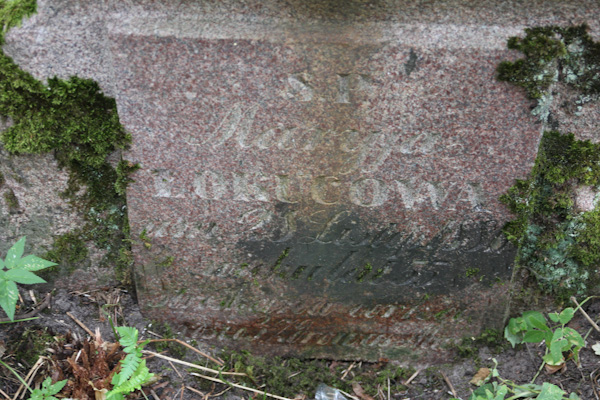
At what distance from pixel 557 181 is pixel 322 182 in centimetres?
97

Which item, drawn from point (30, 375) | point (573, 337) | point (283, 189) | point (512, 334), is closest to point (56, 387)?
point (30, 375)

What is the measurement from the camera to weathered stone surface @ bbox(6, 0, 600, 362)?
1.74 m

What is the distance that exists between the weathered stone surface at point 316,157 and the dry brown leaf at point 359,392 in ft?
0.50

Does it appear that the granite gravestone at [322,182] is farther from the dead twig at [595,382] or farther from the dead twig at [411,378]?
the dead twig at [595,382]

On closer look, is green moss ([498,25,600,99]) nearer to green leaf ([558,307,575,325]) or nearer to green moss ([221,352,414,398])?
green leaf ([558,307,575,325])

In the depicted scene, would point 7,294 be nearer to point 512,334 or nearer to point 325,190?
point 325,190

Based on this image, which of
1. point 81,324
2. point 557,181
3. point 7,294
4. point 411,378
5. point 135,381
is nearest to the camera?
→ point 7,294

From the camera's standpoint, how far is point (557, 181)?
2.02 m

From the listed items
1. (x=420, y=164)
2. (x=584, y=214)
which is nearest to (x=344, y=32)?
(x=420, y=164)

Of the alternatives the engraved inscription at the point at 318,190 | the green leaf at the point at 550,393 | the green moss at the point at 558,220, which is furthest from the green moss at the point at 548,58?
the green leaf at the point at 550,393

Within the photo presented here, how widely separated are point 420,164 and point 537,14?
2.18 ft

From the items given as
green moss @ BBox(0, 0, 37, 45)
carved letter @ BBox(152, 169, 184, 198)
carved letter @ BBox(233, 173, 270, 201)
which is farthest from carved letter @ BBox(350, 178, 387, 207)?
green moss @ BBox(0, 0, 37, 45)

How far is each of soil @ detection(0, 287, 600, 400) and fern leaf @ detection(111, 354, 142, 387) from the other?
0.20 m

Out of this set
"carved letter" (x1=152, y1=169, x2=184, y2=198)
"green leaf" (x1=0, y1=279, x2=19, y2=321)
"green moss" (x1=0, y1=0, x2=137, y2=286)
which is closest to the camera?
"green leaf" (x1=0, y1=279, x2=19, y2=321)
